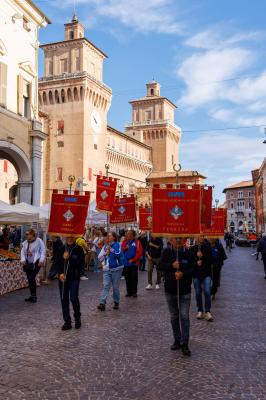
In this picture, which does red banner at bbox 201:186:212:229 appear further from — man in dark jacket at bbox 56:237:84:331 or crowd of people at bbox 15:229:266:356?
man in dark jacket at bbox 56:237:84:331

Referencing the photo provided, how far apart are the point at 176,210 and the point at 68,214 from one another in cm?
287

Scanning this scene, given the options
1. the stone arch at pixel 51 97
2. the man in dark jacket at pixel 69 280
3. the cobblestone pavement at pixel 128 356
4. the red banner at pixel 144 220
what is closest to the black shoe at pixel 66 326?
the man in dark jacket at pixel 69 280

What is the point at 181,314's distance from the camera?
259 inches

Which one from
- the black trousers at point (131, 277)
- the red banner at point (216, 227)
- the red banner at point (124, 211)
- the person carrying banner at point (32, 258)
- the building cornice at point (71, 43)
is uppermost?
the building cornice at point (71, 43)

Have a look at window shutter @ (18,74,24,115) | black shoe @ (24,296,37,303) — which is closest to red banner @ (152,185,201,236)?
black shoe @ (24,296,37,303)

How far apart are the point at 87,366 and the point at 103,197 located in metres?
12.0

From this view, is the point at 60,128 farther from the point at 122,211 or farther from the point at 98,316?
the point at 98,316

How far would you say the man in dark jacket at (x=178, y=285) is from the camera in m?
6.54

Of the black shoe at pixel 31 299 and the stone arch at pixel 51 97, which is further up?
the stone arch at pixel 51 97

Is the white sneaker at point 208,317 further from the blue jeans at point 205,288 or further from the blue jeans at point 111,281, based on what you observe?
the blue jeans at point 111,281

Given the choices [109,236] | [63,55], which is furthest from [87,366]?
[63,55]

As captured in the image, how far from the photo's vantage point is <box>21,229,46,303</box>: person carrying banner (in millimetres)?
11031

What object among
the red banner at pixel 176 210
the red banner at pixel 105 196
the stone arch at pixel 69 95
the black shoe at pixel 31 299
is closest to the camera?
the red banner at pixel 176 210

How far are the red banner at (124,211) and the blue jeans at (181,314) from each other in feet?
40.7
